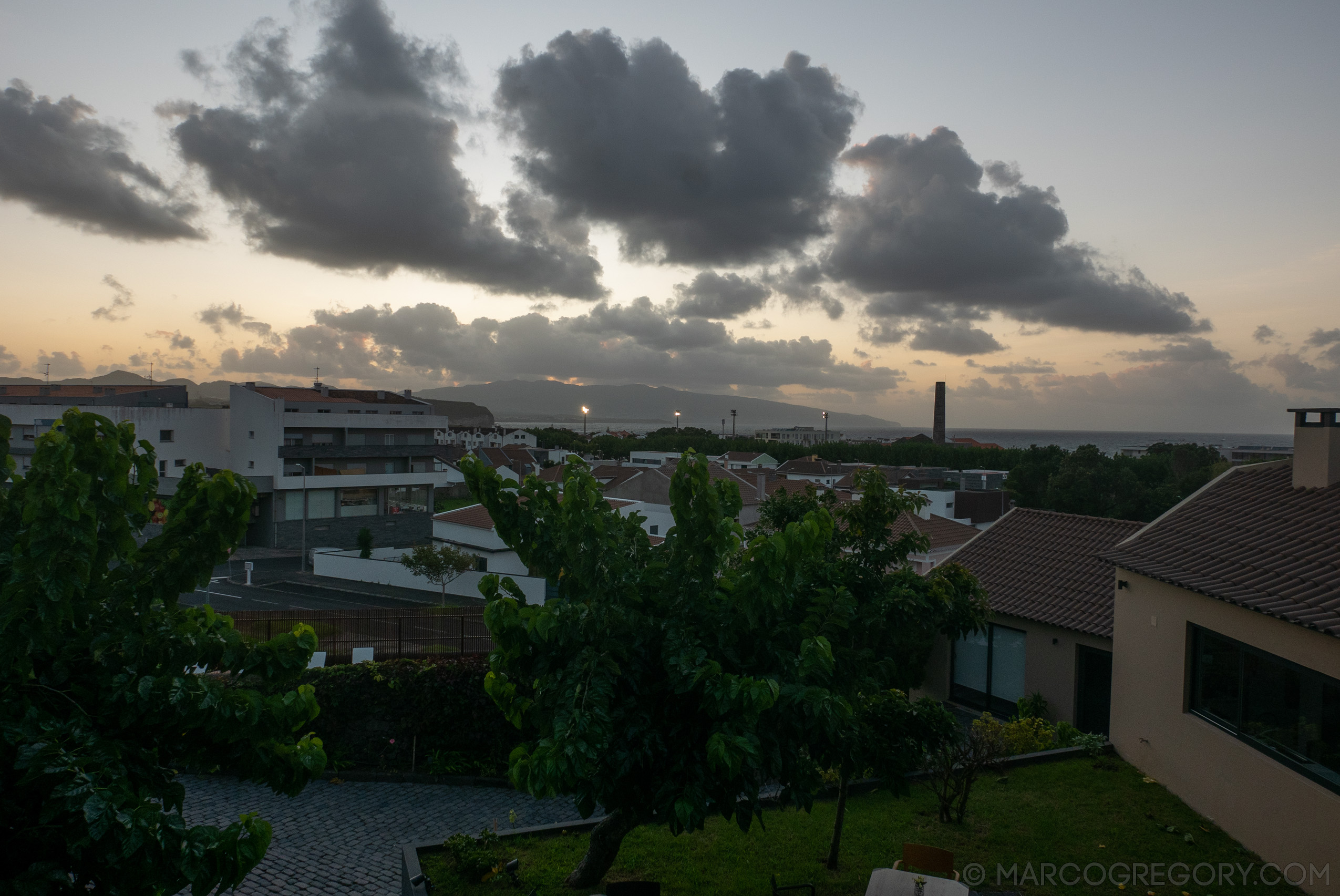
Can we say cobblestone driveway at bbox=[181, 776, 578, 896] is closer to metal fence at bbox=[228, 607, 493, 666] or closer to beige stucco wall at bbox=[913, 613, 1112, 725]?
metal fence at bbox=[228, 607, 493, 666]

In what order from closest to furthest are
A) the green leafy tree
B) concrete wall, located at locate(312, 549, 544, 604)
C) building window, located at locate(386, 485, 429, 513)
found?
the green leafy tree, concrete wall, located at locate(312, 549, 544, 604), building window, located at locate(386, 485, 429, 513)

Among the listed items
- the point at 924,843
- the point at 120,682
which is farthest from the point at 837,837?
the point at 120,682

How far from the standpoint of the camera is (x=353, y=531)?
175ft

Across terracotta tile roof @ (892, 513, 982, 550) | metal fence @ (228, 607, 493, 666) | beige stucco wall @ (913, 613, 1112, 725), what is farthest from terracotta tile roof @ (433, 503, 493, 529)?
beige stucco wall @ (913, 613, 1112, 725)

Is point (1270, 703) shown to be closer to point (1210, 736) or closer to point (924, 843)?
point (1210, 736)

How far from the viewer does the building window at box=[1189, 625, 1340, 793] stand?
27.7ft

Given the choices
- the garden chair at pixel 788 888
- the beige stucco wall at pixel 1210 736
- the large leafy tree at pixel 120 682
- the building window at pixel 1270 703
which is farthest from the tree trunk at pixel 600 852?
the building window at pixel 1270 703

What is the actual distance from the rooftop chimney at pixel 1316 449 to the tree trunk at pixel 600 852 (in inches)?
Result: 448

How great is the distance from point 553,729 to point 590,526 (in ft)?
5.71

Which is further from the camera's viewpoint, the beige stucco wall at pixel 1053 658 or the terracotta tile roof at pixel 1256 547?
the beige stucco wall at pixel 1053 658

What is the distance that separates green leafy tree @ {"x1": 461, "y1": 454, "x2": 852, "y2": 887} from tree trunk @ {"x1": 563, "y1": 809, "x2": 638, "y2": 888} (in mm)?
779

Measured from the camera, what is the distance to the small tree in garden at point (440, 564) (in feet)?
113

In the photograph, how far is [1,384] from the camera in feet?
272

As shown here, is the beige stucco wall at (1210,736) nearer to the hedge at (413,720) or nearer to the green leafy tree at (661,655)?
the green leafy tree at (661,655)
